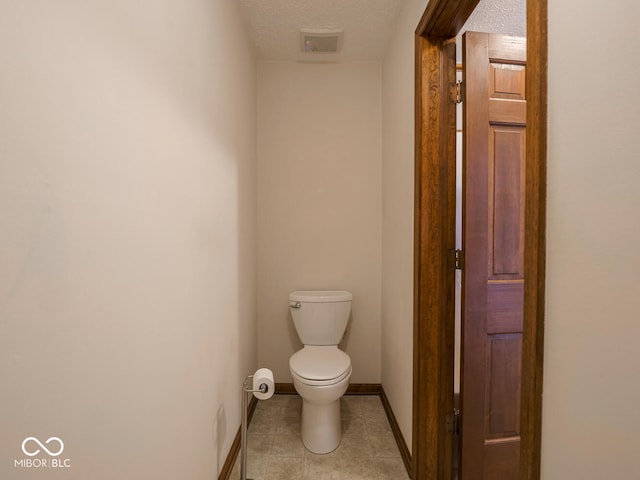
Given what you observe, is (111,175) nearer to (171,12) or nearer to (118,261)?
(118,261)

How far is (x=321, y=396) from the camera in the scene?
162 cm

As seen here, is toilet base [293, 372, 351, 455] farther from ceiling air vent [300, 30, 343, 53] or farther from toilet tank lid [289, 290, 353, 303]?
ceiling air vent [300, 30, 343, 53]

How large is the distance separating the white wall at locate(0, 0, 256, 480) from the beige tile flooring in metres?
0.43

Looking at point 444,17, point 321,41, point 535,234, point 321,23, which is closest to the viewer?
point 535,234

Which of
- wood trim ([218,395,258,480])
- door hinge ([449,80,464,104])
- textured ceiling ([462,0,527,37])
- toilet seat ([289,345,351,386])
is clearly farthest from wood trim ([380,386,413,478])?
textured ceiling ([462,0,527,37])

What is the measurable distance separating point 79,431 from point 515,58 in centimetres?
193

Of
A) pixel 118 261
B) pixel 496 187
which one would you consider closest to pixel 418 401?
pixel 496 187

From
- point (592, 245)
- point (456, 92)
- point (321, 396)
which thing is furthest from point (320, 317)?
point (592, 245)

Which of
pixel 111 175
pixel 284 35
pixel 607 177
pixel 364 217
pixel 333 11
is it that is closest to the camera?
pixel 607 177

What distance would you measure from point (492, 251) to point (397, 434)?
46.0 inches

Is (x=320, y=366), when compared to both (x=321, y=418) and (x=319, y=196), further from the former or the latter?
(x=319, y=196)

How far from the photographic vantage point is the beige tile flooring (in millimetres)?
1540

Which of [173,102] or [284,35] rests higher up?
[284,35]

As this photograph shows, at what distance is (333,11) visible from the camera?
1.76 m
